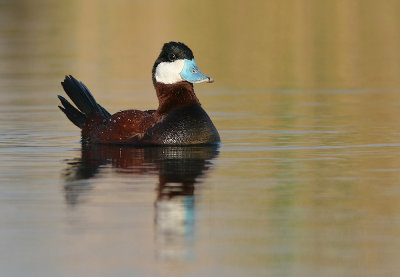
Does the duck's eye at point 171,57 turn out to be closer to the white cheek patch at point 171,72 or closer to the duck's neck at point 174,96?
the white cheek patch at point 171,72

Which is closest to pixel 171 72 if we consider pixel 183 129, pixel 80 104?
pixel 183 129

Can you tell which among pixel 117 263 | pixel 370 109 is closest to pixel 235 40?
pixel 370 109

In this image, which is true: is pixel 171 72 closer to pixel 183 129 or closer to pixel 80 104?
pixel 183 129

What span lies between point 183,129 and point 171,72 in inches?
26.8

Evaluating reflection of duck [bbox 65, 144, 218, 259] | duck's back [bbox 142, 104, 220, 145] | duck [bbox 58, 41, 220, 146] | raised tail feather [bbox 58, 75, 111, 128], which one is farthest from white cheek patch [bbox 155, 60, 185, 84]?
raised tail feather [bbox 58, 75, 111, 128]

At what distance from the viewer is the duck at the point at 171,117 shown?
464 inches

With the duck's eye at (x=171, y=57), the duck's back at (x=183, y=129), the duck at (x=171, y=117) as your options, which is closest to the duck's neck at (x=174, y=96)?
the duck at (x=171, y=117)

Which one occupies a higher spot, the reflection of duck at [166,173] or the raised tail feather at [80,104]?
the raised tail feather at [80,104]

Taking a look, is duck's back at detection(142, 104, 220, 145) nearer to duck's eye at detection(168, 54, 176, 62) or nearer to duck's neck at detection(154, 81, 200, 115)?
duck's neck at detection(154, 81, 200, 115)

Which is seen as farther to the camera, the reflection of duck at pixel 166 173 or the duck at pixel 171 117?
the duck at pixel 171 117

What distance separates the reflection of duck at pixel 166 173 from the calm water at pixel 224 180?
0.02 m

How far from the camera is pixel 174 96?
12.1 m

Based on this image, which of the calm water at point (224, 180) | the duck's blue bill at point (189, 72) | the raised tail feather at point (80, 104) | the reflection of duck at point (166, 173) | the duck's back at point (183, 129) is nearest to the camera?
the calm water at point (224, 180)

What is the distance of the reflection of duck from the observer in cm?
716
